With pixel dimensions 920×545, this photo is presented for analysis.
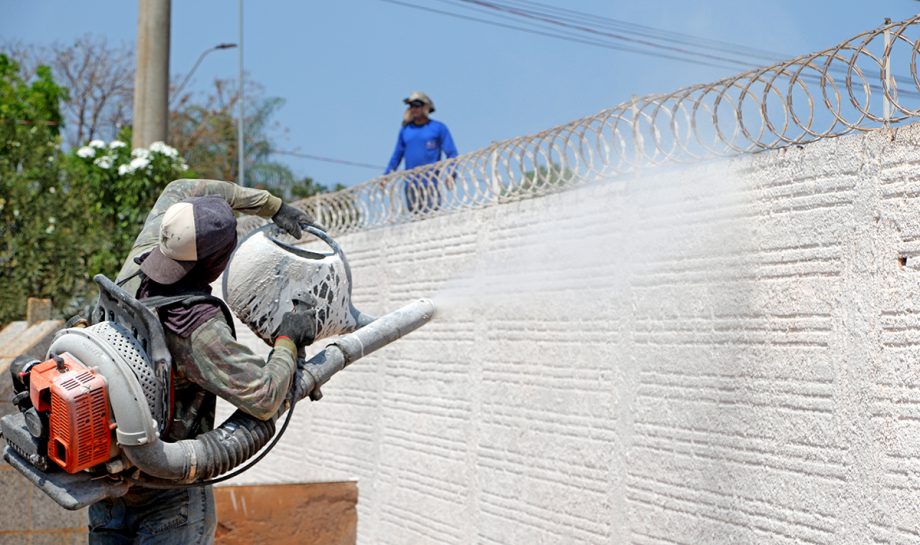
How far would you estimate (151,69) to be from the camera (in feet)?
48.9

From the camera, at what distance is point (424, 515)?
6.75 m

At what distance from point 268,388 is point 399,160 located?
5.21 m

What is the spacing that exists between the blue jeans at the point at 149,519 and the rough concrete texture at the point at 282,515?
2.53 meters

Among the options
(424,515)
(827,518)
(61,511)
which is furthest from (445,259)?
(827,518)

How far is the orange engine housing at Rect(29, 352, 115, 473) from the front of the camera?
10.7 feet

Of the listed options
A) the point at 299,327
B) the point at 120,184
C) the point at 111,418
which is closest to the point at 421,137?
the point at 299,327

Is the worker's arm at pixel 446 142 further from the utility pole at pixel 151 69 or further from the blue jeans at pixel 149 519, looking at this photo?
the utility pole at pixel 151 69

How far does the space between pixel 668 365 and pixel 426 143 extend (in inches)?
157

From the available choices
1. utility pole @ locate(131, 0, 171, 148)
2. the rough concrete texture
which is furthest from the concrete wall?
utility pole @ locate(131, 0, 171, 148)

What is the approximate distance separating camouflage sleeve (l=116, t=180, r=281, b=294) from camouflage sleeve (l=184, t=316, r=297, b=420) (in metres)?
0.58

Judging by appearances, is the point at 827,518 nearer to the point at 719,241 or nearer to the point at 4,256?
the point at 719,241

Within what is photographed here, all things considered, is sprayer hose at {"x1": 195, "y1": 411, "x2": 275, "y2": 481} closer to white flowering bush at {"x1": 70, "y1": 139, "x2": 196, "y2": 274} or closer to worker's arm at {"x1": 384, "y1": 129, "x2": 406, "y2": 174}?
worker's arm at {"x1": 384, "y1": 129, "x2": 406, "y2": 174}

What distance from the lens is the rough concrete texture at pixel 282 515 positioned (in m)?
6.39

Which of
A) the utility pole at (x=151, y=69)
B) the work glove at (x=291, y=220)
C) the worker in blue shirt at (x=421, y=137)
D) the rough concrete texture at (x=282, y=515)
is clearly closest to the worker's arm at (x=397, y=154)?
the worker in blue shirt at (x=421, y=137)
